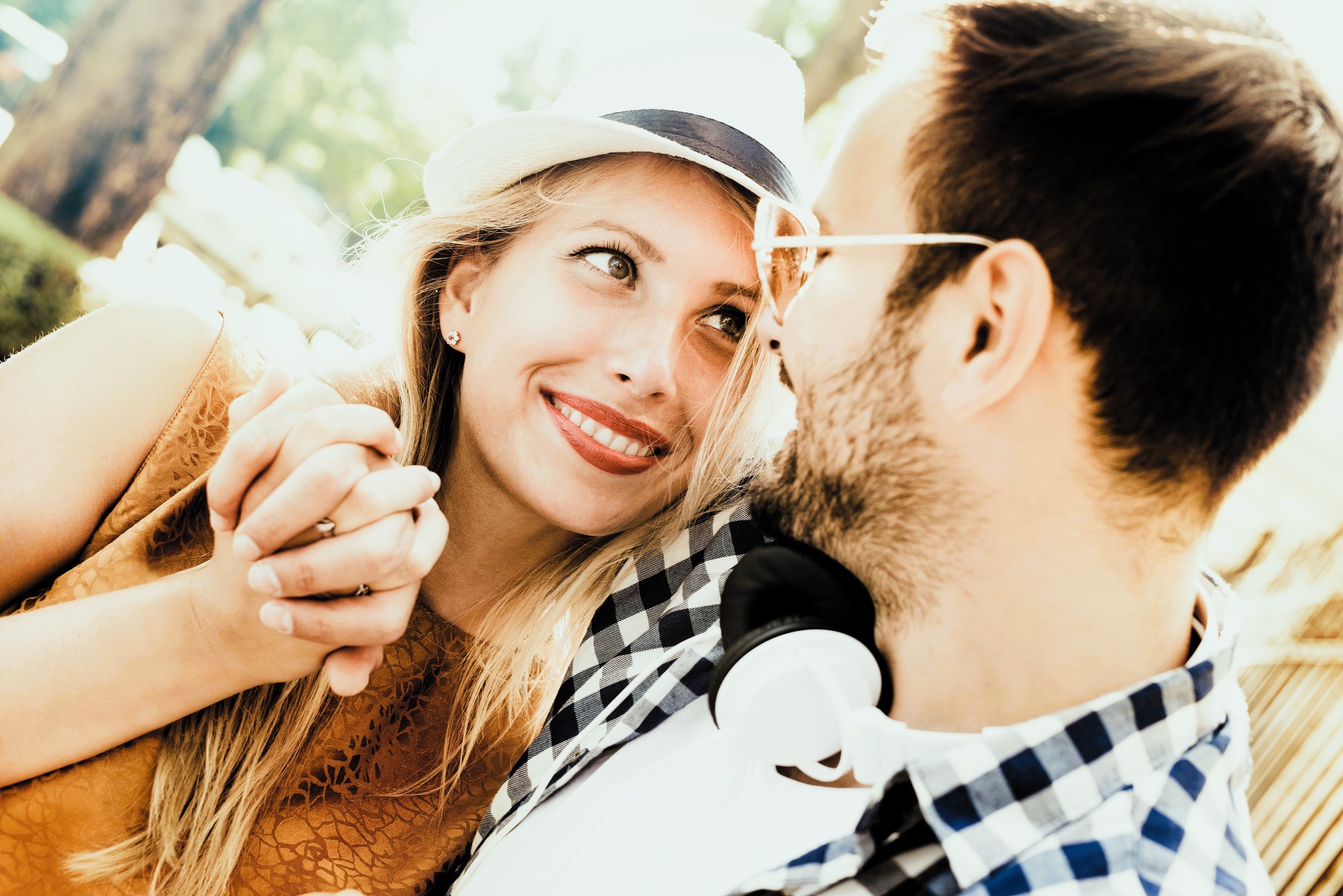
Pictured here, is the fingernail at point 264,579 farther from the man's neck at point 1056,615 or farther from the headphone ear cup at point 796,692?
the man's neck at point 1056,615

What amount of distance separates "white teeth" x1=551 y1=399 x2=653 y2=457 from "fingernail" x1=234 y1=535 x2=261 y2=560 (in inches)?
32.2

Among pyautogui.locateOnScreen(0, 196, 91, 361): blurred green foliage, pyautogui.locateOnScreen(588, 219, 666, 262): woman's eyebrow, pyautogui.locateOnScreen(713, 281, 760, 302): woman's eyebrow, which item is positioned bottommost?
pyautogui.locateOnScreen(0, 196, 91, 361): blurred green foliage

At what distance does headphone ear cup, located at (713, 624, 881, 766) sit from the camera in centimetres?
148

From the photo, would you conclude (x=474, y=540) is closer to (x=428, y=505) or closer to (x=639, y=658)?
(x=639, y=658)

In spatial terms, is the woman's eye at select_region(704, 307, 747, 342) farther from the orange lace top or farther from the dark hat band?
the orange lace top

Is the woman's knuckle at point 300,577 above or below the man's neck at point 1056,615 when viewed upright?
below

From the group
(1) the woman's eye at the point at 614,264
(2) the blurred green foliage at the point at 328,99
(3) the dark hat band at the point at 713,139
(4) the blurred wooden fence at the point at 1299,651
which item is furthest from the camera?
(2) the blurred green foliage at the point at 328,99

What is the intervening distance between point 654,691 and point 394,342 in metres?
1.16

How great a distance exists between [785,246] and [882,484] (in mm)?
518

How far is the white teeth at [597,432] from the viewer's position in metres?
2.06

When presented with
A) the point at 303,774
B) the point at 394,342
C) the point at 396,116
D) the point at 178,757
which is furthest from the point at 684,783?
the point at 396,116

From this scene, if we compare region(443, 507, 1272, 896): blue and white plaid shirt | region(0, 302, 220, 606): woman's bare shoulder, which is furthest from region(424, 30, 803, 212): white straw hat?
region(443, 507, 1272, 896): blue and white plaid shirt

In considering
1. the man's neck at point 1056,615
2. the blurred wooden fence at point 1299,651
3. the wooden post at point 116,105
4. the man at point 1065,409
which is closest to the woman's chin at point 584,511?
the man at point 1065,409

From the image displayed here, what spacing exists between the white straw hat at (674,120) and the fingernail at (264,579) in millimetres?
1113
